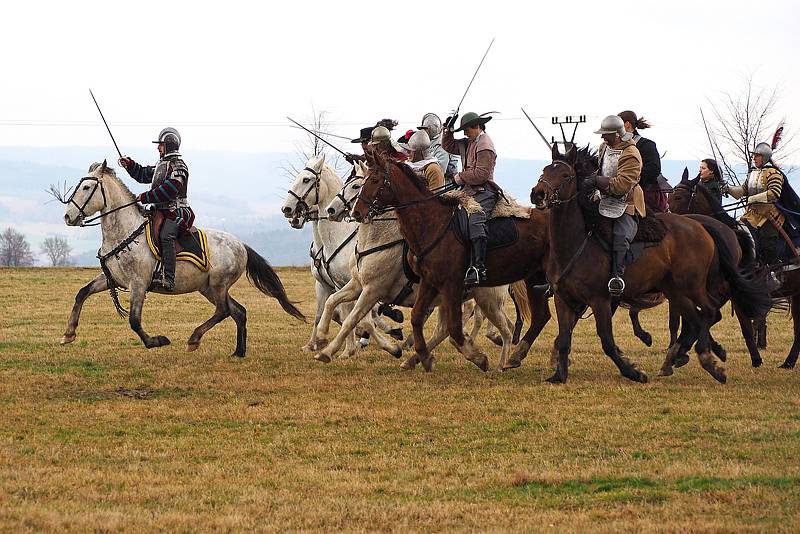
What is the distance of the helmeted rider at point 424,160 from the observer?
553 inches

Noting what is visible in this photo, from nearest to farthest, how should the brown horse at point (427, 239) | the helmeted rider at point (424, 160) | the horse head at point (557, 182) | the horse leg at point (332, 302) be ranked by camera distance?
the horse head at point (557, 182)
the brown horse at point (427, 239)
the horse leg at point (332, 302)
the helmeted rider at point (424, 160)

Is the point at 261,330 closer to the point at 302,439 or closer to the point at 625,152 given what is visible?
the point at 625,152

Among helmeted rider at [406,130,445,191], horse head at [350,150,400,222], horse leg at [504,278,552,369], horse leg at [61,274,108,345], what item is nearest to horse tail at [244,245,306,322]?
horse leg at [61,274,108,345]

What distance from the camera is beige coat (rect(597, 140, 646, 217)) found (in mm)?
12359

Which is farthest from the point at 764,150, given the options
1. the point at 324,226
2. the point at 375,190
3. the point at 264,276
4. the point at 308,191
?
the point at 264,276

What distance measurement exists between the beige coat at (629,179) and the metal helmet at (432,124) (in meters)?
2.75

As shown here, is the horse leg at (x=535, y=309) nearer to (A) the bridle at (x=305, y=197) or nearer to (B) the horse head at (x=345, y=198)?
(B) the horse head at (x=345, y=198)

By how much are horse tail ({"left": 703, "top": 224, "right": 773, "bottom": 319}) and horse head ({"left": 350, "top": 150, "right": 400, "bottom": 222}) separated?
3.49m

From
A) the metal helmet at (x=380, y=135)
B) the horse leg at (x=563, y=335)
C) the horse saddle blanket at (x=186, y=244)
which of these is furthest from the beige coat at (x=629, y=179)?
the horse saddle blanket at (x=186, y=244)

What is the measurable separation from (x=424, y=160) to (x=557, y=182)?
255 centimetres

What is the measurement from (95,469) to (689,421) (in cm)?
495

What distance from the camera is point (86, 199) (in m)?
14.9

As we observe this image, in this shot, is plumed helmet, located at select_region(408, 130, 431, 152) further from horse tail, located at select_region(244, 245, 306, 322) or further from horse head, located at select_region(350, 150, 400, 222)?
horse tail, located at select_region(244, 245, 306, 322)

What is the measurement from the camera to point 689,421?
412 inches
